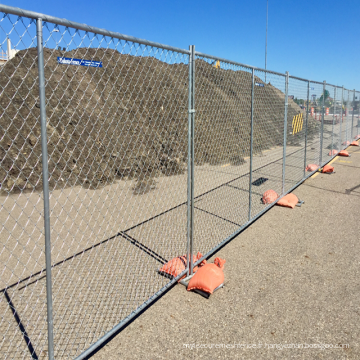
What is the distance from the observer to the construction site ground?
2.63 metres

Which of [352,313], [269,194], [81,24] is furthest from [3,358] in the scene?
[269,194]

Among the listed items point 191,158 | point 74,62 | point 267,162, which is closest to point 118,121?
point 191,158

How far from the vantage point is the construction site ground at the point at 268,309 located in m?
2.63

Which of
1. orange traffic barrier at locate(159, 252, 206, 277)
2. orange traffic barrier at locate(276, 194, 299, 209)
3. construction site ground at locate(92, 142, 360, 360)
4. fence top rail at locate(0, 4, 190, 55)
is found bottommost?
construction site ground at locate(92, 142, 360, 360)

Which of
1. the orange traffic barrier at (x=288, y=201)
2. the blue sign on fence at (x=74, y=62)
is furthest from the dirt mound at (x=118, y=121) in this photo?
the blue sign on fence at (x=74, y=62)

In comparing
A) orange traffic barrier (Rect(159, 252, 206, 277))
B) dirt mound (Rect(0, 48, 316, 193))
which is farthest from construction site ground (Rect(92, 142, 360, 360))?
dirt mound (Rect(0, 48, 316, 193))

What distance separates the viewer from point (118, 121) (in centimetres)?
598

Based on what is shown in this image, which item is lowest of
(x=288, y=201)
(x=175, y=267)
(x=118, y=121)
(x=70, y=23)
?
(x=175, y=267)

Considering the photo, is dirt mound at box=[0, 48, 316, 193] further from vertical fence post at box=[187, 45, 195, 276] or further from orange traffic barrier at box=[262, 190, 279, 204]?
vertical fence post at box=[187, 45, 195, 276]

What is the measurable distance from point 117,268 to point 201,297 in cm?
120

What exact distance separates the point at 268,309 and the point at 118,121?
4.31 meters

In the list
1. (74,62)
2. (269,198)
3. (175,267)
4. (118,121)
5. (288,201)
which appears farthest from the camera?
(288,201)

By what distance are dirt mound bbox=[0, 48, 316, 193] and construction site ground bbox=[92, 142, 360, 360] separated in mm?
2768

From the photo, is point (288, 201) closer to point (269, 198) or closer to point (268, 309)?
point (269, 198)
